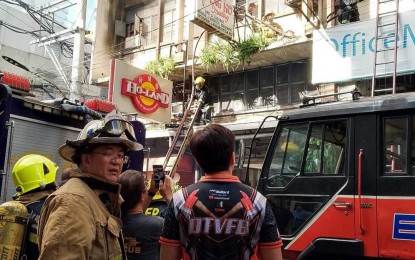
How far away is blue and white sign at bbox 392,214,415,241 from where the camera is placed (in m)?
3.83

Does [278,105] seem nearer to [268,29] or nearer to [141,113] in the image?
[268,29]

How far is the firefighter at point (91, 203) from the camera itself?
1.67m

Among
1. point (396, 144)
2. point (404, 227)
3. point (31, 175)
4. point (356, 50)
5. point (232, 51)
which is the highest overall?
point (232, 51)

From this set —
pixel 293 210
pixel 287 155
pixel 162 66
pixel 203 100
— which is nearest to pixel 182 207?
pixel 293 210

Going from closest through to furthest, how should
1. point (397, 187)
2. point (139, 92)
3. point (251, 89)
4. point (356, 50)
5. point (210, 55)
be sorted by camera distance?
point (397, 187), point (356, 50), point (139, 92), point (210, 55), point (251, 89)

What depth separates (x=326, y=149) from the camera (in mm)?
4621

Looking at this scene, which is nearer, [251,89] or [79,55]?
[251,89]

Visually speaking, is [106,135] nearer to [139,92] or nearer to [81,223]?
[81,223]

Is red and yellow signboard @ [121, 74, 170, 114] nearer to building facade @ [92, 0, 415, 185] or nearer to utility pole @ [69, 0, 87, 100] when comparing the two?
building facade @ [92, 0, 415, 185]

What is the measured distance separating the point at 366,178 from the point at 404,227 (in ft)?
1.89

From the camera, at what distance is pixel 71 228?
66.2 inches

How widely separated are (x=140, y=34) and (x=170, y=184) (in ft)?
44.2

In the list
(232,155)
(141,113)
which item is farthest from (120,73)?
(232,155)

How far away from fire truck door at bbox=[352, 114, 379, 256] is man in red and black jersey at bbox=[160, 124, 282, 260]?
241 cm
